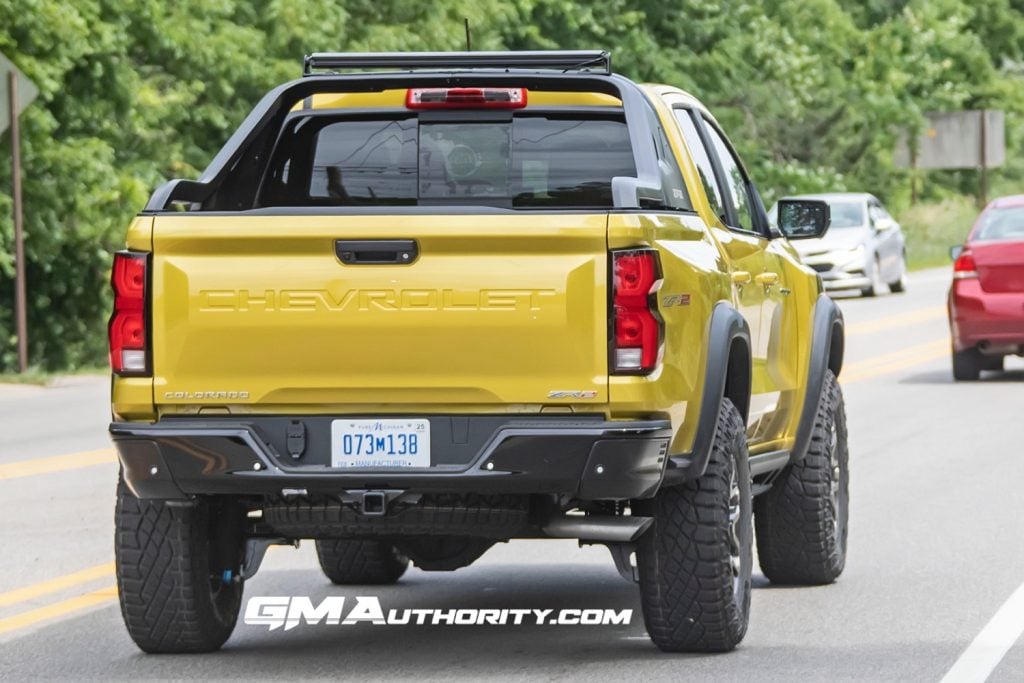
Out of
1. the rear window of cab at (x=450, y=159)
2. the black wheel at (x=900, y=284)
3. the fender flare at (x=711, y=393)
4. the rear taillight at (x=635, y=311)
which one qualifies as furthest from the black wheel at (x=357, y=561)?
the black wheel at (x=900, y=284)

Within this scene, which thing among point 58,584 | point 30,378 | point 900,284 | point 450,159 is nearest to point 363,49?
point 900,284

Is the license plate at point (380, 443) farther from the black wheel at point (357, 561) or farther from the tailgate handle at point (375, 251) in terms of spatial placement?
the black wheel at point (357, 561)

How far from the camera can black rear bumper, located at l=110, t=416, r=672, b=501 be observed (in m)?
7.21

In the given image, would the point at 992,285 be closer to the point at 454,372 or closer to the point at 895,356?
the point at 895,356

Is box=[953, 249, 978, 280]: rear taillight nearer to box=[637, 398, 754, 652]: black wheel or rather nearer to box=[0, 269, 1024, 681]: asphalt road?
box=[0, 269, 1024, 681]: asphalt road

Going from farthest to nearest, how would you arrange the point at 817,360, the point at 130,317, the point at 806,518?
the point at 817,360 → the point at 806,518 → the point at 130,317

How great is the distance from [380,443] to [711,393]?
1.09 meters

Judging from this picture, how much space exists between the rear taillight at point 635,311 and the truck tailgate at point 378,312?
5 centimetres

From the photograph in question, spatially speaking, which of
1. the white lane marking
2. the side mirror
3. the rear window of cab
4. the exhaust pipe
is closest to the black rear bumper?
the exhaust pipe

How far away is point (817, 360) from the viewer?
381 inches

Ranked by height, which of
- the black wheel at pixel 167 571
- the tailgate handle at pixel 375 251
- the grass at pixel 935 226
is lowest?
the grass at pixel 935 226

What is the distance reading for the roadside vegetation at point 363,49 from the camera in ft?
83.2

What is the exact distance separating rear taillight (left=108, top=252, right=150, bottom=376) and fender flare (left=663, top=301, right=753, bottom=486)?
1.60 meters

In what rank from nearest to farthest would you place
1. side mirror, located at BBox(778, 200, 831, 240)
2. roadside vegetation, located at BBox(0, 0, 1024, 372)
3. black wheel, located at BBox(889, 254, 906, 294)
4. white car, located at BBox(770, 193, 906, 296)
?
side mirror, located at BBox(778, 200, 831, 240)
roadside vegetation, located at BBox(0, 0, 1024, 372)
white car, located at BBox(770, 193, 906, 296)
black wheel, located at BBox(889, 254, 906, 294)
